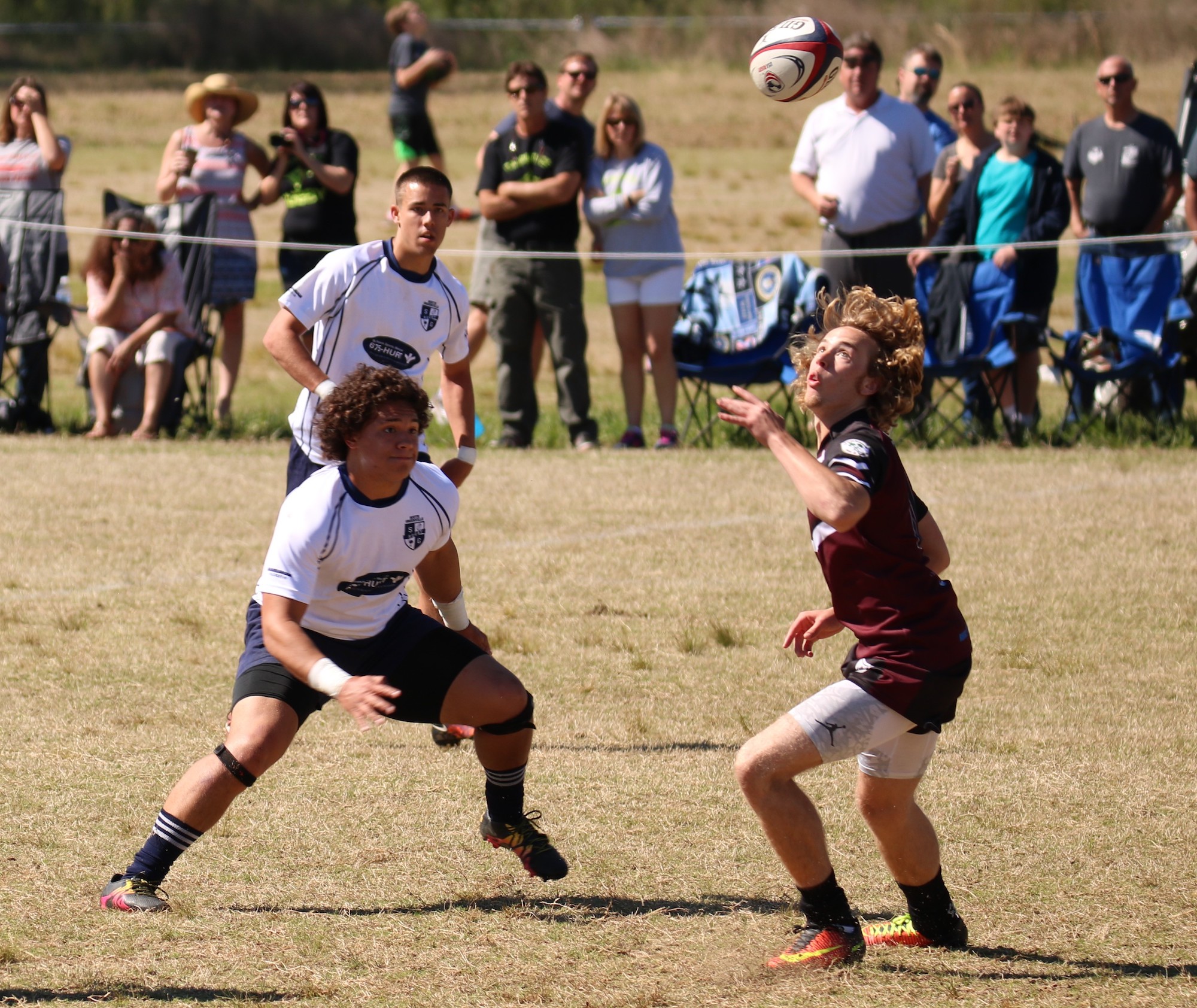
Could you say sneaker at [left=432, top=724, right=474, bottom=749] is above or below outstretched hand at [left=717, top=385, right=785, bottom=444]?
below

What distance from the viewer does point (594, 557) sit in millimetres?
8797

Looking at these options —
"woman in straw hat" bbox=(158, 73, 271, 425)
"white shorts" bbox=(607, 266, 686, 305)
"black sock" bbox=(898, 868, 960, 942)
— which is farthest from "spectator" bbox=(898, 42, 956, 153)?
"black sock" bbox=(898, 868, 960, 942)

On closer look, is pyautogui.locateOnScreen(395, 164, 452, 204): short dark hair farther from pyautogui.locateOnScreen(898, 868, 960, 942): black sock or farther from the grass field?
the grass field

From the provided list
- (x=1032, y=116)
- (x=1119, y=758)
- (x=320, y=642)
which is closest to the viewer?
(x=320, y=642)

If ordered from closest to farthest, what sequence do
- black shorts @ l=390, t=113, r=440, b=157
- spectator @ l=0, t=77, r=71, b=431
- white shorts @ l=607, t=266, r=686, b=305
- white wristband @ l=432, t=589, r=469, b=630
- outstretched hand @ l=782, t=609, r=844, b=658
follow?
outstretched hand @ l=782, t=609, r=844, b=658 → white wristband @ l=432, t=589, r=469, b=630 → white shorts @ l=607, t=266, r=686, b=305 → spectator @ l=0, t=77, r=71, b=431 → black shorts @ l=390, t=113, r=440, b=157

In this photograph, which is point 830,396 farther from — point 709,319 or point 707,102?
point 707,102

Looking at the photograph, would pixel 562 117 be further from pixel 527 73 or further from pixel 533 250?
pixel 533 250

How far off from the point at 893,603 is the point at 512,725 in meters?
1.22

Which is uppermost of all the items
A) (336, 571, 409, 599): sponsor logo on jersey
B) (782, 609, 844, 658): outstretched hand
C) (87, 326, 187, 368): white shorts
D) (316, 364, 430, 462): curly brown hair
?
(316, 364, 430, 462): curly brown hair

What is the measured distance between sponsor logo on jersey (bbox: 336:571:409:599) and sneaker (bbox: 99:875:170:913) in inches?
36.2

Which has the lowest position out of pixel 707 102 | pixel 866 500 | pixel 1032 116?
pixel 866 500

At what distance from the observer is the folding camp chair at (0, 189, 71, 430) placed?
12062mm

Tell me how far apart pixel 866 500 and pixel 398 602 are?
4.86 ft

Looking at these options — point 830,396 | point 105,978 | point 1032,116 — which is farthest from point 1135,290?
point 105,978
